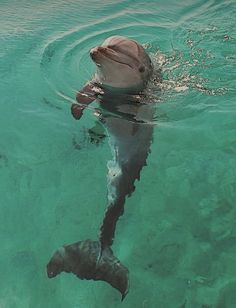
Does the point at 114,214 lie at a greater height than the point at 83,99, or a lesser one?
lesser

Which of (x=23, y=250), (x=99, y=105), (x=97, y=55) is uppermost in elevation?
(x=97, y=55)

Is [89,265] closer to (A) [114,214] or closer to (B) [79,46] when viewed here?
(A) [114,214]

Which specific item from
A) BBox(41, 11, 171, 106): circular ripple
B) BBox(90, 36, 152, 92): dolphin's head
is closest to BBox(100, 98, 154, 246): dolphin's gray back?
BBox(90, 36, 152, 92): dolphin's head

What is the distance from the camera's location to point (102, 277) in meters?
4.16

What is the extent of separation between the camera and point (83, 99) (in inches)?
244

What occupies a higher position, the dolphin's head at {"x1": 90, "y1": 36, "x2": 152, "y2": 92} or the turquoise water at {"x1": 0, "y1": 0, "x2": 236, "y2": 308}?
the dolphin's head at {"x1": 90, "y1": 36, "x2": 152, "y2": 92}

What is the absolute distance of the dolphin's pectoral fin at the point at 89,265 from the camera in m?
4.16

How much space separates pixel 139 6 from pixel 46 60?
3.16 meters

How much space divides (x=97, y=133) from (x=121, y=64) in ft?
2.87

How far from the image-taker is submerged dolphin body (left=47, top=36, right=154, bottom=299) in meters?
4.22

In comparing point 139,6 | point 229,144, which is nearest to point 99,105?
point 229,144

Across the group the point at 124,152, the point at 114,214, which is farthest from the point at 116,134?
the point at 114,214

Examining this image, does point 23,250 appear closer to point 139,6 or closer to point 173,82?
point 173,82

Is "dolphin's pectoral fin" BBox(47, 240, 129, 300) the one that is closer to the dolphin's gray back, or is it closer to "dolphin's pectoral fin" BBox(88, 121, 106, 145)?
the dolphin's gray back
